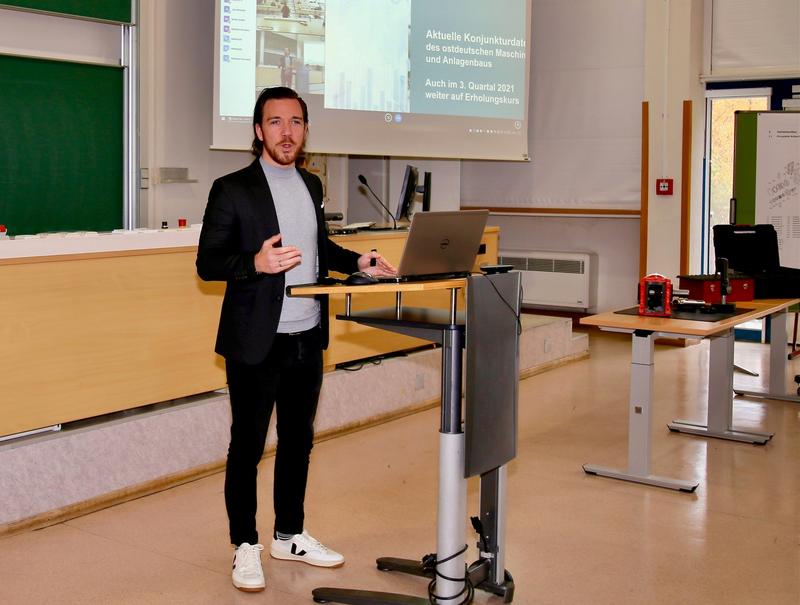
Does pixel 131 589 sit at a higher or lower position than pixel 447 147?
lower

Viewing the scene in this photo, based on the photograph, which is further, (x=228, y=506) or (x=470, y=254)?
(x=228, y=506)

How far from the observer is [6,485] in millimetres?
3566

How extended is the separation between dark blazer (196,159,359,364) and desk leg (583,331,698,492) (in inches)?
77.5

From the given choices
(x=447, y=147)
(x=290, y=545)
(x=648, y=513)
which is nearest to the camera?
(x=290, y=545)

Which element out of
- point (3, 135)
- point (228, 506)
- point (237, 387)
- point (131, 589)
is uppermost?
point (3, 135)

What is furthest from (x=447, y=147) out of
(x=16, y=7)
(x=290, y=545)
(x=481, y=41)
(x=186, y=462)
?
(x=290, y=545)

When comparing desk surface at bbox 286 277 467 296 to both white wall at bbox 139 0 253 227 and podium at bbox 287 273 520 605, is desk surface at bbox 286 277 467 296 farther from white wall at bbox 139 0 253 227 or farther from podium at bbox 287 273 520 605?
white wall at bbox 139 0 253 227

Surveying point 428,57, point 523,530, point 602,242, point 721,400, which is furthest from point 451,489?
point 602,242

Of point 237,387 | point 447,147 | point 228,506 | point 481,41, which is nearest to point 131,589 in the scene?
point 228,506

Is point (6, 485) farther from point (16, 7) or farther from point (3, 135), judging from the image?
point (16, 7)

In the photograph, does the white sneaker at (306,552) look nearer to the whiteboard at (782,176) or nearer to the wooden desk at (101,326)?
the wooden desk at (101,326)

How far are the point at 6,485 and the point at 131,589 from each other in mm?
799

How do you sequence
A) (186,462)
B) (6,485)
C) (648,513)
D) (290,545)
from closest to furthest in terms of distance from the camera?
1. (290,545)
2. (6,485)
3. (648,513)
4. (186,462)

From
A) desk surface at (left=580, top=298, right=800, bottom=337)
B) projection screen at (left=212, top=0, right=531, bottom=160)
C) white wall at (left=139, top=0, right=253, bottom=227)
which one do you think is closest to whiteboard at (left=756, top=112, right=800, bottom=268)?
projection screen at (left=212, top=0, right=531, bottom=160)
